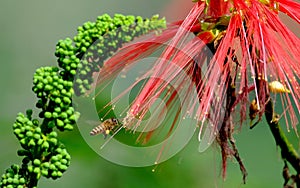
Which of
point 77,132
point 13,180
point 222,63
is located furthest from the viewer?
point 77,132

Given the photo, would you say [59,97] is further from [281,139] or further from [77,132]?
[77,132]

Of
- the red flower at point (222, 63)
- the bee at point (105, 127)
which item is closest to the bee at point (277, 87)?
the red flower at point (222, 63)

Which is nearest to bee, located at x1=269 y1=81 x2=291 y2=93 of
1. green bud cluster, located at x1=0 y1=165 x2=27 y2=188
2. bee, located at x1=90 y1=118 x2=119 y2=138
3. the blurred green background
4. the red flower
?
the red flower

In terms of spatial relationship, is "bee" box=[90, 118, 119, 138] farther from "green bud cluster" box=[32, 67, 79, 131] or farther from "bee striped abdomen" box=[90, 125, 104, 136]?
"green bud cluster" box=[32, 67, 79, 131]

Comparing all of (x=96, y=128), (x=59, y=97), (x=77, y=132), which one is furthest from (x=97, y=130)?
(x=77, y=132)

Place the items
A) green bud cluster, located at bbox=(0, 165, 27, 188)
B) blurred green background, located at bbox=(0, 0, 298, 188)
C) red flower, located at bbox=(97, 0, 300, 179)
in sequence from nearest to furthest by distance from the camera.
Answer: green bud cluster, located at bbox=(0, 165, 27, 188) < red flower, located at bbox=(97, 0, 300, 179) < blurred green background, located at bbox=(0, 0, 298, 188)
